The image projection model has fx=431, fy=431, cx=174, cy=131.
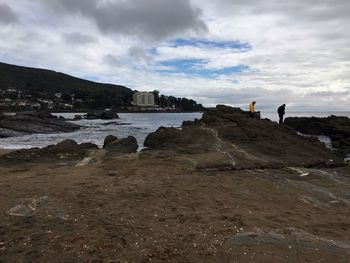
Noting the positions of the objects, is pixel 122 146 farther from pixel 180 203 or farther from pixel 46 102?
pixel 46 102

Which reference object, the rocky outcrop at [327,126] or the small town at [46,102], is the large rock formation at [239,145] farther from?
the small town at [46,102]

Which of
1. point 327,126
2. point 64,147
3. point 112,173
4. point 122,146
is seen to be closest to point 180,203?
point 112,173

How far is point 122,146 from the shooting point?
19.9 metres

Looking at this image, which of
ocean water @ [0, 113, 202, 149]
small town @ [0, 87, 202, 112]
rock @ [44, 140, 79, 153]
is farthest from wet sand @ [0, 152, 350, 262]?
small town @ [0, 87, 202, 112]

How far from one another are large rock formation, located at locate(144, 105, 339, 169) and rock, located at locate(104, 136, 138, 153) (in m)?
0.75

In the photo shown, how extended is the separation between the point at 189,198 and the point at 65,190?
317cm

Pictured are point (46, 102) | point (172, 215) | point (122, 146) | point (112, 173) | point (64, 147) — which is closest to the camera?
point (172, 215)

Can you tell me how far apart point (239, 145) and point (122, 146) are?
5.48 metres

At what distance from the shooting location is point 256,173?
47.0ft

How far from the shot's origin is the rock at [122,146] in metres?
19.4

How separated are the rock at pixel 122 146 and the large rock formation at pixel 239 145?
2.47 ft

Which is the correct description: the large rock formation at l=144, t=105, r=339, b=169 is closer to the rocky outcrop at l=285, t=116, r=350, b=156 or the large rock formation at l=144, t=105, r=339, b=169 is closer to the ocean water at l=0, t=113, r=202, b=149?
the ocean water at l=0, t=113, r=202, b=149

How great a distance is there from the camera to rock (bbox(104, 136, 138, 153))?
63.6 ft

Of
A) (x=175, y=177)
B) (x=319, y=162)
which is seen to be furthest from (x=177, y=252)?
(x=319, y=162)
